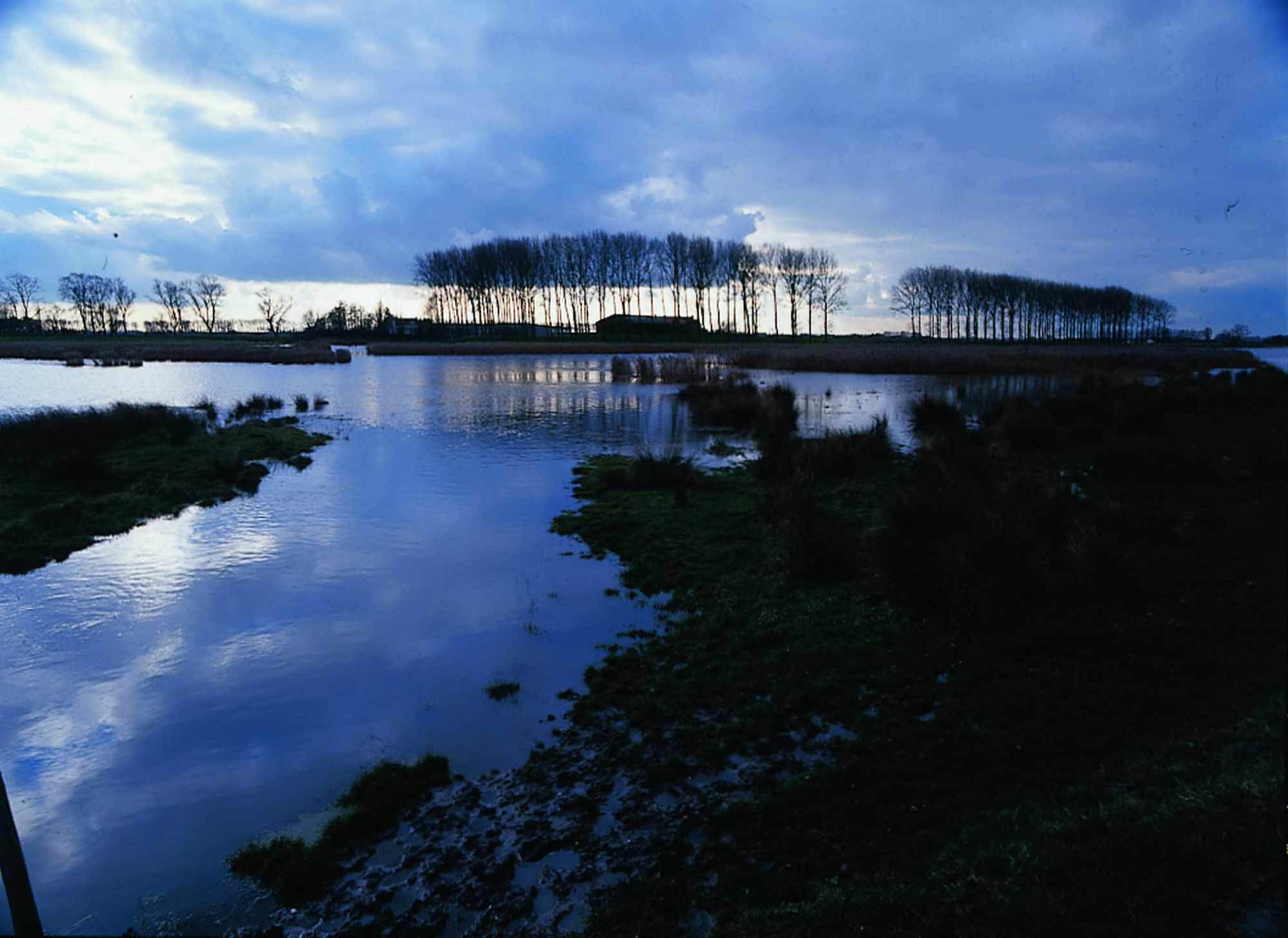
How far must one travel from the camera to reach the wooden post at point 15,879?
3.21 meters

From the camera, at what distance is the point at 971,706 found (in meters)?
5.27

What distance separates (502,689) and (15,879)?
3.53 metres

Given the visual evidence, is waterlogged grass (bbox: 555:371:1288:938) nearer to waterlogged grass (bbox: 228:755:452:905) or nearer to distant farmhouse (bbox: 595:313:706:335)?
waterlogged grass (bbox: 228:755:452:905)

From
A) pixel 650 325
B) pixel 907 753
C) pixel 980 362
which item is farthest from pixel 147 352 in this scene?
pixel 907 753

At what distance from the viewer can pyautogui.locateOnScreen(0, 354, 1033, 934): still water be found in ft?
15.3

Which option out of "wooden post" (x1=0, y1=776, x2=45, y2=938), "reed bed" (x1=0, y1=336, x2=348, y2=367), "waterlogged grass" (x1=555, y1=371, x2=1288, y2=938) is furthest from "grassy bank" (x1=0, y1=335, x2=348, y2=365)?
"wooden post" (x1=0, y1=776, x2=45, y2=938)

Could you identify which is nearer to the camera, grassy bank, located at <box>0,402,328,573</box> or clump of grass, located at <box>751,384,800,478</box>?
grassy bank, located at <box>0,402,328,573</box>

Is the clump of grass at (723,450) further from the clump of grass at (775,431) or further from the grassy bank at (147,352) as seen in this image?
the grassy bank at (147,352)

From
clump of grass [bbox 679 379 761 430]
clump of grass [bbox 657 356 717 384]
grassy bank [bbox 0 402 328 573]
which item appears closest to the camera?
grassy bank [bbox 0 402 328 573]

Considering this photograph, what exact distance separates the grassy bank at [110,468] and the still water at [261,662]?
27.4 inches

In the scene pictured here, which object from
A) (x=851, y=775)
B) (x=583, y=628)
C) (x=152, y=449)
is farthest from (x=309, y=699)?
(x=152, y=449)

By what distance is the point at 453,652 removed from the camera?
7219mm

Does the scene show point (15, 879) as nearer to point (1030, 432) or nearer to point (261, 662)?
point (261, 662)

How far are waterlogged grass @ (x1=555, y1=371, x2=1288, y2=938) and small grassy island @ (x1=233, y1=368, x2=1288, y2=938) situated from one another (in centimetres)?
2
